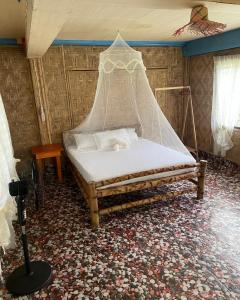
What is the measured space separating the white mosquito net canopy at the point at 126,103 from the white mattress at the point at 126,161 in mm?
266

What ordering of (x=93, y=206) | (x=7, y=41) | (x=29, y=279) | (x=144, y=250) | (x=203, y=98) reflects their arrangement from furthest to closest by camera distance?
(x=203, y=98) < (x=7, y=41) < (x=93, y=206) < (x=144, y=250) < (x=29, y=279)

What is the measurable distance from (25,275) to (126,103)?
9.97 ft

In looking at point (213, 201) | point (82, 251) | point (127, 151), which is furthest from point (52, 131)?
point (213, 201)

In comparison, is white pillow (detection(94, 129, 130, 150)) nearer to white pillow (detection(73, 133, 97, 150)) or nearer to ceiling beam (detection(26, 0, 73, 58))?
white pillow (detection(73, 133, 97, 150))

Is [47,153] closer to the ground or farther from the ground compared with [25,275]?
farther from the ground

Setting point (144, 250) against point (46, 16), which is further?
point (144, 250)

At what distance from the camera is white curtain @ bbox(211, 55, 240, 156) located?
4.05 meters

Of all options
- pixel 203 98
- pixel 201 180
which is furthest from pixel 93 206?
pixel 203 98

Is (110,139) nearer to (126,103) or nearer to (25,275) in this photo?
(126,103)

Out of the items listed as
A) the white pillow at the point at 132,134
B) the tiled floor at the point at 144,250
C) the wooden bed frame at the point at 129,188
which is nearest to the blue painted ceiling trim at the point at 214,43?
the white pillow at the point at 132,134

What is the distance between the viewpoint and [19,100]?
4.10 meters

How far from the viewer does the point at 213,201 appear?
3.24m

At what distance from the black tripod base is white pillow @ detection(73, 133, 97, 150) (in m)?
2.20

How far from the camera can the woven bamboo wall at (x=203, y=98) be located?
4.50 m
